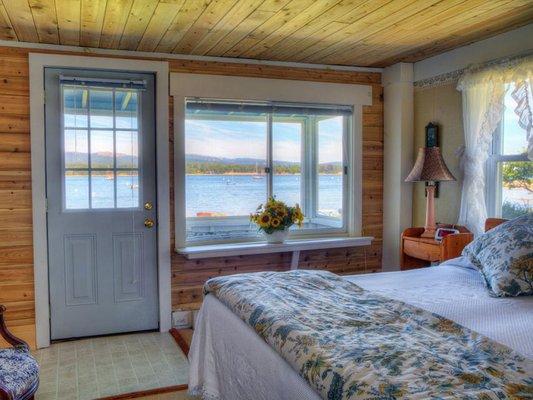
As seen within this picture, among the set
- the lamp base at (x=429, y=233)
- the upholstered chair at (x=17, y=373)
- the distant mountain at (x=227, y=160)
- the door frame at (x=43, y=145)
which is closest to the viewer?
the upholstered chair at (x=17, y=373)

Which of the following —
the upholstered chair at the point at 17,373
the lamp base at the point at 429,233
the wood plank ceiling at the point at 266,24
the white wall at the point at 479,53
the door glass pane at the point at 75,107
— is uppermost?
the wood plank ceiling at the point at 266,24

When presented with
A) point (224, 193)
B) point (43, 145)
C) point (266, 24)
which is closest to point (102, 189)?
point (43, 145)

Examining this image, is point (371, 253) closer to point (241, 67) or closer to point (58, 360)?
point (241, 67)

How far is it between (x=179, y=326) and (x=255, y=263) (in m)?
0.79

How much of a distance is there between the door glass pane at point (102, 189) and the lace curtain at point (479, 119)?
262 centimetres

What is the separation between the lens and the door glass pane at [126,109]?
3.71m

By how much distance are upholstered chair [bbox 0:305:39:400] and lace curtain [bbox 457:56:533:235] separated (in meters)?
2.93

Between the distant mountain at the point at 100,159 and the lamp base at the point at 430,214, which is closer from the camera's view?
the distant mountain at the point at 100,159

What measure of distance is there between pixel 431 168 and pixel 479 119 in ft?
1.58

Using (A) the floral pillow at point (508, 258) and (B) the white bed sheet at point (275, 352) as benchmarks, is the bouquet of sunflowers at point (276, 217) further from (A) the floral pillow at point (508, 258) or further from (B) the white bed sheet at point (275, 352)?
(A) the floral pillow at point (508, 258)

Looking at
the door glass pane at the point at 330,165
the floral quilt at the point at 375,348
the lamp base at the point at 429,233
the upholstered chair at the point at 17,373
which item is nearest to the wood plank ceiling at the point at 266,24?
the door glass pane at the point at 330,165

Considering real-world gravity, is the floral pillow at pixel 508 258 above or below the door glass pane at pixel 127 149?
below

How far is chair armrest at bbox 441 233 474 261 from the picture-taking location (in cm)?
336

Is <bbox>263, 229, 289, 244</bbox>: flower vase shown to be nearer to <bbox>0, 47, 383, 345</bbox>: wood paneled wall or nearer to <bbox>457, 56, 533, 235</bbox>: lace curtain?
<bbox>0, 47, 383, 345</bbox>: wood paneled wall
